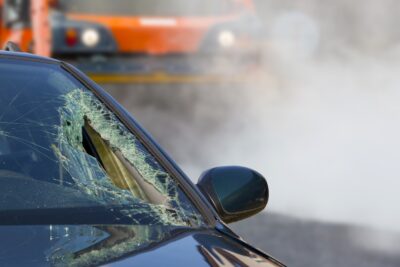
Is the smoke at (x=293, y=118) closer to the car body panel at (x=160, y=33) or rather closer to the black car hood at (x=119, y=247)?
the car body panel at (x=160, y=33)

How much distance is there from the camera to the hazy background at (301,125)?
9203mm

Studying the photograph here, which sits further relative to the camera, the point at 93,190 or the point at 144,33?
the point at 144,33

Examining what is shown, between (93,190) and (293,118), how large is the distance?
10.5 m

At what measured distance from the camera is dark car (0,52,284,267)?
109 inches

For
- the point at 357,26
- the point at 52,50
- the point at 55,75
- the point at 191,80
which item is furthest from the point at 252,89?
→ the point at 55,75

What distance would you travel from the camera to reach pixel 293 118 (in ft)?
44.7

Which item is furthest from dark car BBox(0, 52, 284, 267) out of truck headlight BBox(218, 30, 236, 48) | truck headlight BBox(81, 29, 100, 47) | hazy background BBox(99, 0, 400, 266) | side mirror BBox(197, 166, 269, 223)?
truck headlight BBox(218, 30, 236, 48)

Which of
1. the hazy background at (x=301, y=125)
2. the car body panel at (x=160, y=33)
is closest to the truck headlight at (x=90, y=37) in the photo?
the car body panel at (x=160, y=33)

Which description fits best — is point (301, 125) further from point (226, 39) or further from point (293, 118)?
point (226, 39)

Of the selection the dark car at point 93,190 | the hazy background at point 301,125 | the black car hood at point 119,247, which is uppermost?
the hazy background at point 301,125

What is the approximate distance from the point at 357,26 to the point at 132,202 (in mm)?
14520

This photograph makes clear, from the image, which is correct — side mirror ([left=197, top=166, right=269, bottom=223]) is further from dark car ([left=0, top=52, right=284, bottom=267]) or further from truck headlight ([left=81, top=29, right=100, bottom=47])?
truck headlight ([left=81, top=29, right=100, bottom=47])

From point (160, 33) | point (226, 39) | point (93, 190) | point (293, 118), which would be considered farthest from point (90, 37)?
point (93, 190)

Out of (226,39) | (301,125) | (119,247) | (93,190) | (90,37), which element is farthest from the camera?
(301,125)
